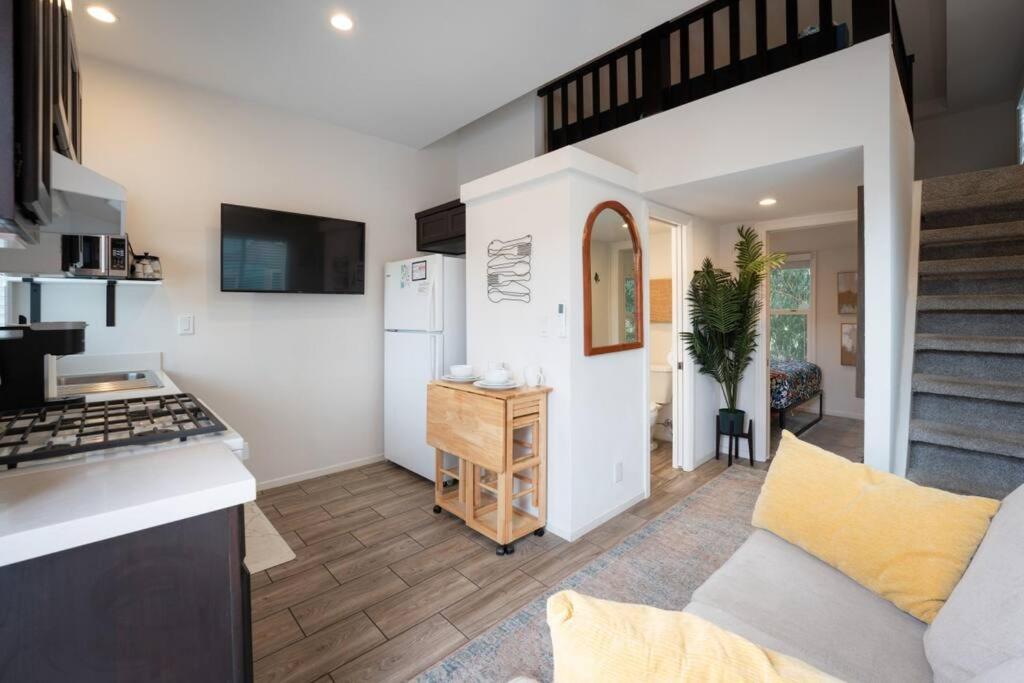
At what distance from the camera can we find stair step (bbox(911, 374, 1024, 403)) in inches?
78.7

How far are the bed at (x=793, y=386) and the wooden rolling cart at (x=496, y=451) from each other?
121 inches

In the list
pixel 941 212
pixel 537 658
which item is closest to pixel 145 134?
pixel 537 658

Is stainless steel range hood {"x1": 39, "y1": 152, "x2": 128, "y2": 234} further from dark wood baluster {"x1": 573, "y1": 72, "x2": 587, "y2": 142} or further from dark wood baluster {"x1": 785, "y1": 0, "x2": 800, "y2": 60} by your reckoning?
dark wood baluster {"x1": 785, "y1": 0, "x2": 800, "y2": 60}

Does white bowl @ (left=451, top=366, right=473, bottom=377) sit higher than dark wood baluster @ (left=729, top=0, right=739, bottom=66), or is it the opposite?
dark wood baluster @ (left=729, top=0, right=739, bottom=66)

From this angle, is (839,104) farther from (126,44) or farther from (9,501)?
(126,44)

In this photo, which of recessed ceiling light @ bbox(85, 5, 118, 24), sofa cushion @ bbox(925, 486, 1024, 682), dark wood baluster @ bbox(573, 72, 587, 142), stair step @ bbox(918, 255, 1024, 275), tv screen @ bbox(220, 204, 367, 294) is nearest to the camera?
sofa cushion @ bbox(925, 486, 1024, 682)

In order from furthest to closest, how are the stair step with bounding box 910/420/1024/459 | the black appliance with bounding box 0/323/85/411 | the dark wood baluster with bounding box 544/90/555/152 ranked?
the dark wood baluster with bounding box 544/90/555/152, the stair step with bounding box 910/420/1024/459, the black appliance with bounding box 0/323/85/411

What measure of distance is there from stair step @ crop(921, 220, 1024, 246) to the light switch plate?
15.1 ft

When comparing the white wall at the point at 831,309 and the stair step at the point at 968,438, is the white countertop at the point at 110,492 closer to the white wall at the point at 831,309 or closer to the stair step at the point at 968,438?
the stair step at the point at 968,438

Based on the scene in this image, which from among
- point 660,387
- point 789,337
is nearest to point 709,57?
point 660,387

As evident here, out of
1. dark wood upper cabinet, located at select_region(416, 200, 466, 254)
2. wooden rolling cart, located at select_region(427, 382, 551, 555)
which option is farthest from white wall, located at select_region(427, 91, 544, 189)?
wooden rolling cart, located at select_region(427, 382, 551, 555)

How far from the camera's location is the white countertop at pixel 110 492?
2.64ft

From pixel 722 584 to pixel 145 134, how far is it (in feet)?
12.6

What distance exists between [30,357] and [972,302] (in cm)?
418
